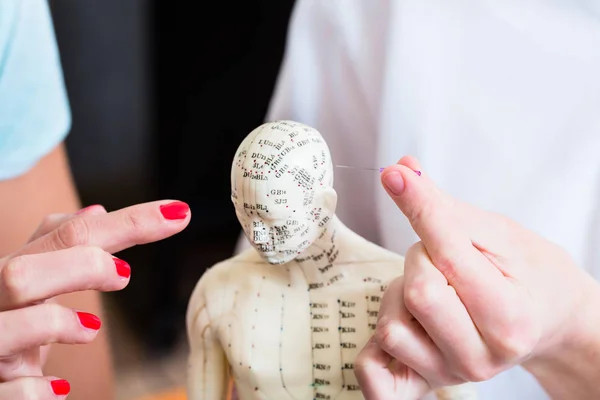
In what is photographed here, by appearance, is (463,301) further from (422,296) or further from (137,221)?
(137,221)

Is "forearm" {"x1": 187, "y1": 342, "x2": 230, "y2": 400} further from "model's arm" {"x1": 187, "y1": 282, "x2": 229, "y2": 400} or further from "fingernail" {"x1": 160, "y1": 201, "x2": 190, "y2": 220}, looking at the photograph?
→ "fingernail" {"x1": 160, "y1": 201, "x2": 190, "y2": 220}

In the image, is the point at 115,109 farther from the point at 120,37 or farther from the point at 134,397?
the point at 134,397

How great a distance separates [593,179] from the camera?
1.57ft

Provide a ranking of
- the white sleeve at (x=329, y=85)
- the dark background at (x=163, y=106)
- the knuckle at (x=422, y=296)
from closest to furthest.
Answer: the knuckle at (x=422, y=296)
the white sleeve at (x=329, y=85)
the dark background at (x=163, y=106)

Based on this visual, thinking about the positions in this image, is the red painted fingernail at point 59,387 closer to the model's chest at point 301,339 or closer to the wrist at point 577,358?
the model's chest at point 301,339

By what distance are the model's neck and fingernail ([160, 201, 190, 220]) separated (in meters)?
0.11

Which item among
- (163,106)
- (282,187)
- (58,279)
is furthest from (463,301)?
(163,106)

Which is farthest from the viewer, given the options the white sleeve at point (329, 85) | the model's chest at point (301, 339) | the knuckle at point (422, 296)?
the white sleeve at point (329, 85)

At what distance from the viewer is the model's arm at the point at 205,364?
0.47 metres

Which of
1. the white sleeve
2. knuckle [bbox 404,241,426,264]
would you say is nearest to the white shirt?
the white sleeve

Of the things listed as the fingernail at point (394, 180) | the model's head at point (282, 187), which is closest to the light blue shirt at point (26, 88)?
the model's head at point (282, 187)

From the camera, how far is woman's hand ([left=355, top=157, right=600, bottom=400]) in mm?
332

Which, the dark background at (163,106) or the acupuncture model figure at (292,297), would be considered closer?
the acupuncture model figure at (292,297)

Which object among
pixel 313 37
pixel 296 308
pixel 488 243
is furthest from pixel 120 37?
pixel 488 243
